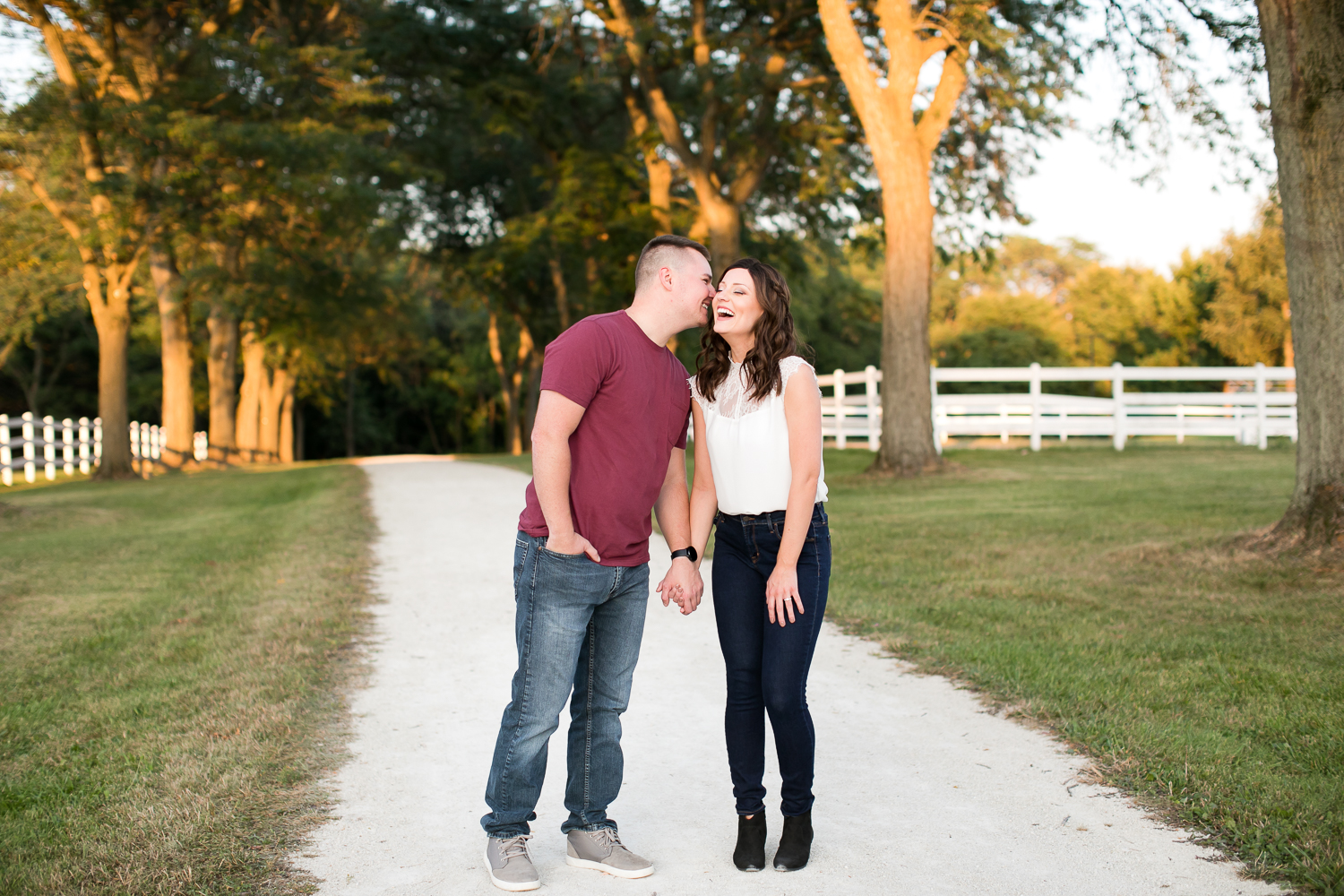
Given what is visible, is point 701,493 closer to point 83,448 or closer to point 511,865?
point 511,865

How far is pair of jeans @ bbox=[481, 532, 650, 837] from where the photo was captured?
345 centimetres

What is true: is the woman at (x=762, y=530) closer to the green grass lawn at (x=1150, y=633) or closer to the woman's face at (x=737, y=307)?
the woman's face at (x=737, y=307)

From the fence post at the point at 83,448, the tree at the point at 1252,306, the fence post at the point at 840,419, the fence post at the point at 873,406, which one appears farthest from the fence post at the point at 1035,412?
the tree at the point at 1252,306

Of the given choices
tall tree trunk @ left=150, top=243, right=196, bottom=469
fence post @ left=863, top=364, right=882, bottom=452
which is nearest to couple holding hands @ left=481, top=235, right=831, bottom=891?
fence post @ left=863, top=364, right=882, bottom=452

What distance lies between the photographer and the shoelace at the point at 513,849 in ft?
11.4

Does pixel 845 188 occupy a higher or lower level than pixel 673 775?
higher

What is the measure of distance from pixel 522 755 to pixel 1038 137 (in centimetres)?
1839

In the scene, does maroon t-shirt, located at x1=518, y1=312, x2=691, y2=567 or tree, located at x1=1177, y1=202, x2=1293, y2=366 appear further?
tree, located at x1=1177, y1=202, x2=1293, y2=366

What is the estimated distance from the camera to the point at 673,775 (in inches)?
176

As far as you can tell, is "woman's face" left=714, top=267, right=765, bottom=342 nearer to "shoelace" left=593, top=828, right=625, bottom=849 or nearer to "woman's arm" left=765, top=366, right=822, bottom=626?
"woman's arm" left=765, top=366, right=822, bottom=626

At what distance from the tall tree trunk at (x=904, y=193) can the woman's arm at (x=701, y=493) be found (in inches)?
514

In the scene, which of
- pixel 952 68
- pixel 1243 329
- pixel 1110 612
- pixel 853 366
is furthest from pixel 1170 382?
pixel 1110 612

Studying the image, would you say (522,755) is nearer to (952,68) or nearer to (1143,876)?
(1143,876)

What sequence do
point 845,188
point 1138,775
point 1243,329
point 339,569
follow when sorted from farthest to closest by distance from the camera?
point 1243,329 < point 845,188 < point 339,569 < point 1138,775
